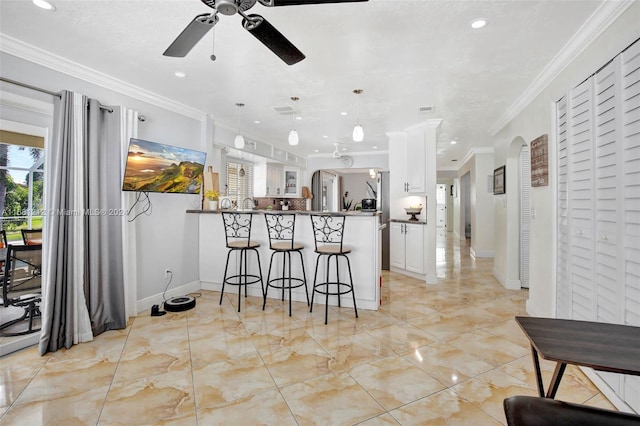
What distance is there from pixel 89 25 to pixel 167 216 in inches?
87.9

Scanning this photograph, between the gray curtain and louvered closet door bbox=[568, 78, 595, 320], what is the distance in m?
4.12

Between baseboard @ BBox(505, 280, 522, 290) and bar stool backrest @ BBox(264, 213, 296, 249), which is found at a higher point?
bar stool backrest @ BBox(264, 213, 296, 249)

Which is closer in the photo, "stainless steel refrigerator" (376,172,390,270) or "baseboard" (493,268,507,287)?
"baseboard" (493,268,507,287)

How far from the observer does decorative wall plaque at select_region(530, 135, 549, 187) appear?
304 cm

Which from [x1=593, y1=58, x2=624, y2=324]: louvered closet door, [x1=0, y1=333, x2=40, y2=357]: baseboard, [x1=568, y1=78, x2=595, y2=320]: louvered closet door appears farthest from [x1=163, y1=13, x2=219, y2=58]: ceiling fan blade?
[x1=0, y1=333, x2=40, y2=357]: baseboard

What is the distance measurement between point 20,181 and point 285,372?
2854mm

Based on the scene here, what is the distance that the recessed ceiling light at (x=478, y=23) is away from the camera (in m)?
2.15

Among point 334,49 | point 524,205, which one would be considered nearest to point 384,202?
point 524,205

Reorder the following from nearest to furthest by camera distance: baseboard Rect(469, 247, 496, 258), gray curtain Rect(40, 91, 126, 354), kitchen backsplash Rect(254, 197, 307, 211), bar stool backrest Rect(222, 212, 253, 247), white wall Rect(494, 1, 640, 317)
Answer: white wall Rect(494, 1, 640, 317)
gray curtain Rect(40, 91, 126, 354)
bar stool backrest Rect(222, 212, 253, 247)
baseboard Rect(469, 247, 496, 258)
kitchen backsplash Rect(254, 197, 307, 211)

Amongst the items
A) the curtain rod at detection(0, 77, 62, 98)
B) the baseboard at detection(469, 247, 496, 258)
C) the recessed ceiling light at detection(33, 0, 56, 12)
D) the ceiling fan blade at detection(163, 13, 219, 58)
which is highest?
the recessed ceiling light at detection(33, 0, 56, 12)

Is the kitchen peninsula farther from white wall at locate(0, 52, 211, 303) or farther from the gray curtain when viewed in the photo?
the gray curtain

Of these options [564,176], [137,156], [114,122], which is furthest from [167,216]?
[564,176]

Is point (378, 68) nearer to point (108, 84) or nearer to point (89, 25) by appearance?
point (89, 25)

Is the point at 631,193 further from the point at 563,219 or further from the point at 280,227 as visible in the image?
the point at 280,227
